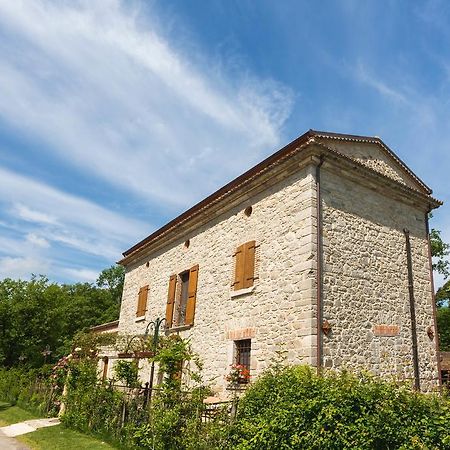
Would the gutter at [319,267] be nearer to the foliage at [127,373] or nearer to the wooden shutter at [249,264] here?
the wooden shutter at [249,264]

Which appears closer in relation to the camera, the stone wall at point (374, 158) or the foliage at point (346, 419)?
the foliage at point (346, 419)

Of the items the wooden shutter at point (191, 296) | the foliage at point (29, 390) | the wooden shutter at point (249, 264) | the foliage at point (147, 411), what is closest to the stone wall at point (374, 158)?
the wooden shutter at point (249, 264)

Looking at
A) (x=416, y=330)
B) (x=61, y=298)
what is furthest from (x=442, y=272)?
(x=61, y=298)

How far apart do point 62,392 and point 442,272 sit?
65.4 feet

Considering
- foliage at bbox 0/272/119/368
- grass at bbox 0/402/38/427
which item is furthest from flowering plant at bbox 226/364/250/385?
foliage at bbox 0/272/119/368

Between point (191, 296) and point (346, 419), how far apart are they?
7.29 meters

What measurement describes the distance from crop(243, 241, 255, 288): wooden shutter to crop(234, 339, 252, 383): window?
138cm

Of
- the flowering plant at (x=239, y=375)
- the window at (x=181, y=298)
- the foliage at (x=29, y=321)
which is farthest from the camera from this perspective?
the foliage at (x=29, y=321)

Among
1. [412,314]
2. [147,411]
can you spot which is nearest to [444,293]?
[412,314]

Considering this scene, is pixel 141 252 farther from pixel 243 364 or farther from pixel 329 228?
pixel 329 228

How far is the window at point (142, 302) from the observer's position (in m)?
15.7

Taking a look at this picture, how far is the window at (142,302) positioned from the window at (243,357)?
20.5 feet

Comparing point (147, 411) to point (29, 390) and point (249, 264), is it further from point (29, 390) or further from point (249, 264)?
point (29, 390)

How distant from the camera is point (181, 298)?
44.9ft
